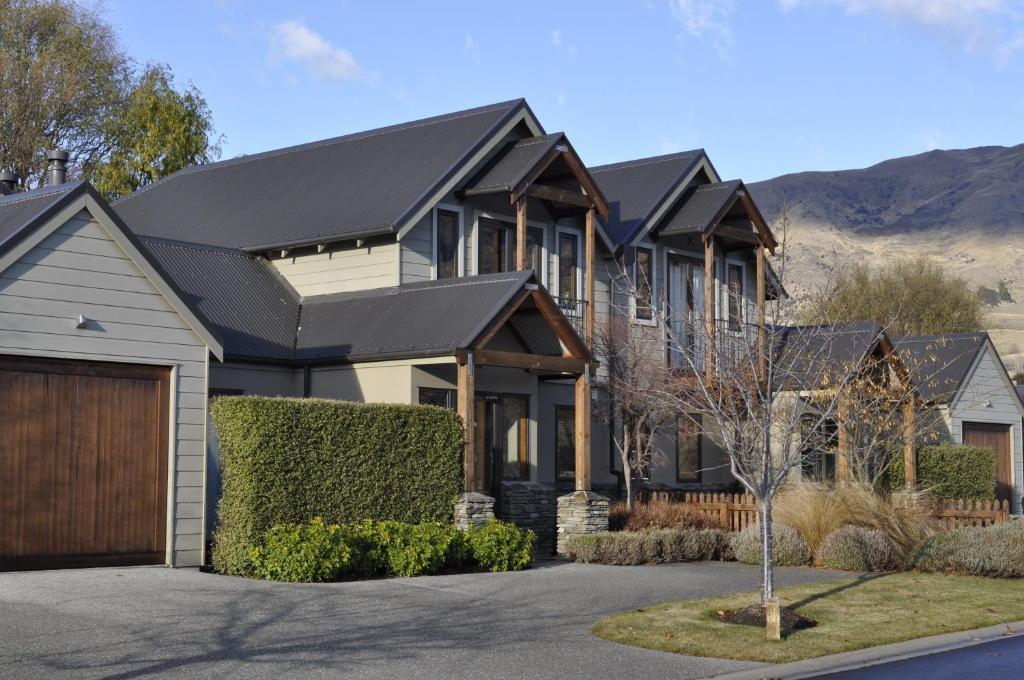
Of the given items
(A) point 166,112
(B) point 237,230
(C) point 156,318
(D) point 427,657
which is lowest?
(D) point 427,657

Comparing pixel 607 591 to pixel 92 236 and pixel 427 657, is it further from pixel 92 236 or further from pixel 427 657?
pixel 92 236

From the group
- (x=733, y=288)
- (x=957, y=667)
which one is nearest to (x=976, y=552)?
(x=957, y=667)

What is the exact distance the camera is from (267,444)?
58.6 feet

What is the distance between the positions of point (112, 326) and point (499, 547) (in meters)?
6.42

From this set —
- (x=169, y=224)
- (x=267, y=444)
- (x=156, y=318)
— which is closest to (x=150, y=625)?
(x=267, y=444)

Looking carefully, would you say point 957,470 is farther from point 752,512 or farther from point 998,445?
point 752,512

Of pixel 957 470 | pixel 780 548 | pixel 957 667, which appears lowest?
pixel 957 667

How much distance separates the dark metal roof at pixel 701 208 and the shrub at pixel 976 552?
1069 centimetres

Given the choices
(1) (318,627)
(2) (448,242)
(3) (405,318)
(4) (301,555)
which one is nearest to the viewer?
(1) (318,627)

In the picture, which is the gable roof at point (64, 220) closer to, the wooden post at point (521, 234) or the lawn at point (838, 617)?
the wooden post at point (521, 234)

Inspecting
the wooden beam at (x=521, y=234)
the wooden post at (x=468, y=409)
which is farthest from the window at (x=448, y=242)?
the wooden post at (x=468, y=409)

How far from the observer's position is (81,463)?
57.8ft

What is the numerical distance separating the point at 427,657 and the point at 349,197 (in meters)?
15.5

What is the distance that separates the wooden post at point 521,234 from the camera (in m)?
24.7
